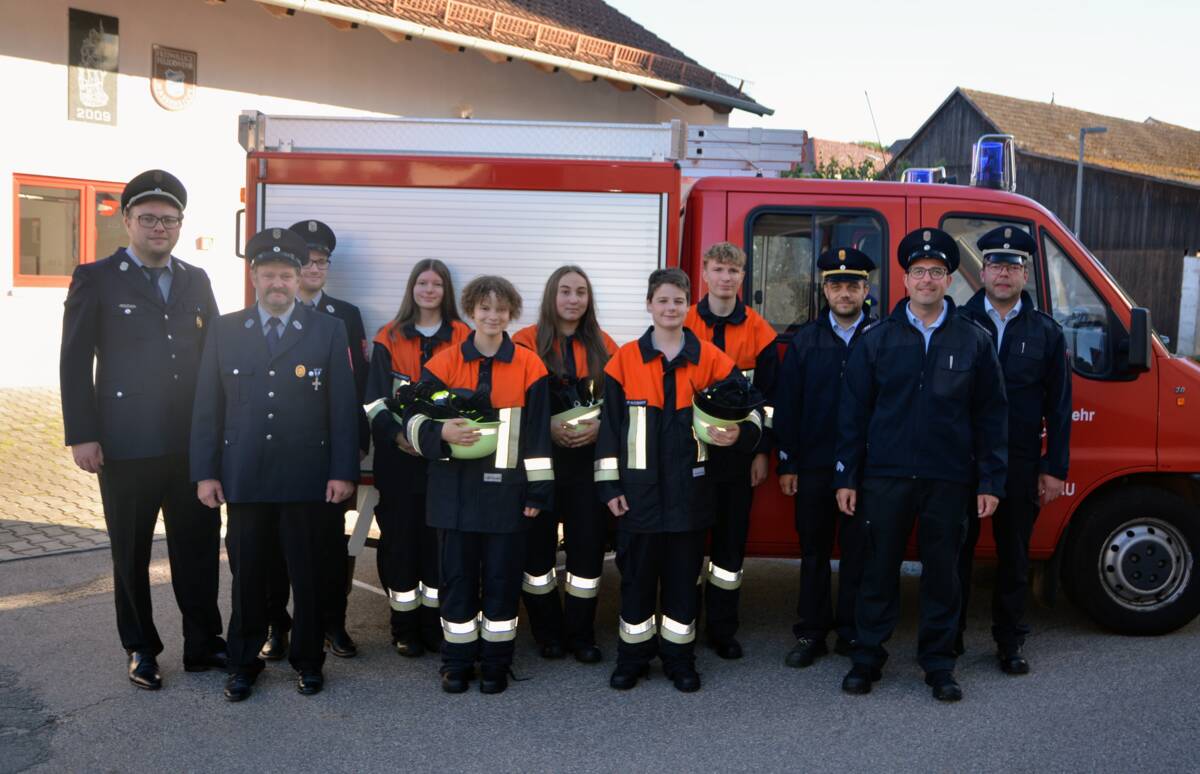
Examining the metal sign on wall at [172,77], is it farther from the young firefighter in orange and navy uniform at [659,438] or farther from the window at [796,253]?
the young firefighter in orange and navy uniform at [659,438]

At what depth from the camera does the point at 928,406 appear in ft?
15.6

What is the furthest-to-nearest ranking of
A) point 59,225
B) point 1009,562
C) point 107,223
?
point 107,223, point 59,225, point 1009,562

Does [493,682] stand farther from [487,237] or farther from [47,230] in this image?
[47,230]

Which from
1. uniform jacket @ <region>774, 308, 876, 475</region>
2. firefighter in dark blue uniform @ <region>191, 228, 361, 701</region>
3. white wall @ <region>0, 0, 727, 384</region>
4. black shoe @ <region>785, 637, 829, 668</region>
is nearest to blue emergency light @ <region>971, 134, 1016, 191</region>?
uniform jacket @ <region>774, 308, 876, 475</region>

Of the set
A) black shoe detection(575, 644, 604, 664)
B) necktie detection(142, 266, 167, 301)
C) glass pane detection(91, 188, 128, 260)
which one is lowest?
black shoe detection(575, 644, 604, 664)

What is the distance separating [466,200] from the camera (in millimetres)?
5547

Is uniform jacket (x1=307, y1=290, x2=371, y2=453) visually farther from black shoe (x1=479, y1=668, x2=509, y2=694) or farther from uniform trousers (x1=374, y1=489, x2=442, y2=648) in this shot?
black shoe (x1=479, y1=668, x2=509, y2=694)

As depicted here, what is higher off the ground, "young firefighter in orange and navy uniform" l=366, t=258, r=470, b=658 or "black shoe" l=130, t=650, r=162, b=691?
"young firefighter in orange and navy uniform" l=366, t=258, r=470, b=658

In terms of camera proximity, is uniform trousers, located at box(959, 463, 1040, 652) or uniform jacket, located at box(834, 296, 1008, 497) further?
uniform trousers, located at box(959, 463, 1040, 652)

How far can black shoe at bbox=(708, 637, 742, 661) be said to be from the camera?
5.37 metres

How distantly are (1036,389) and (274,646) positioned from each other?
373 centimetres

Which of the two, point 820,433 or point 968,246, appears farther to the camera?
point 968,246

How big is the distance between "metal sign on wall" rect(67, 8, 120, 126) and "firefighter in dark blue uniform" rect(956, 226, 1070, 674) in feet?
36.4

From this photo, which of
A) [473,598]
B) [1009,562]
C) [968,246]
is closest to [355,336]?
[473,598]
